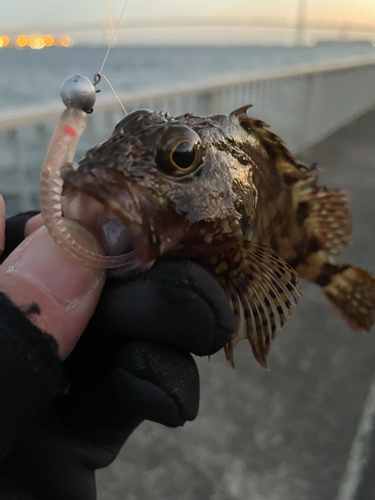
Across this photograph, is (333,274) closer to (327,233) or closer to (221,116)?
(327,233)

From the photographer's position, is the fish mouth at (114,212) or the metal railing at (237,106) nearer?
the fish mouth at (114,212)

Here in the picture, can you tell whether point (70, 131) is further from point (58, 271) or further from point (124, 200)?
point (58, 271)

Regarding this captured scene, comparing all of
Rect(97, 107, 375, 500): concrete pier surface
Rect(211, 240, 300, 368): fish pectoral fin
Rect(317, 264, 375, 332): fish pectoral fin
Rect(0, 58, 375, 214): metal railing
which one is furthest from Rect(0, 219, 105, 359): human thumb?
Rect(0, 58, 375, 214): metal railing

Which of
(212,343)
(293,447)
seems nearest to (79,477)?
(212,343)

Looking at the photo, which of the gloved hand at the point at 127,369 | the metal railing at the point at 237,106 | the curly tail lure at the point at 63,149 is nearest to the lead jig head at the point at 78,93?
the curly tail lure at the point at 63,149

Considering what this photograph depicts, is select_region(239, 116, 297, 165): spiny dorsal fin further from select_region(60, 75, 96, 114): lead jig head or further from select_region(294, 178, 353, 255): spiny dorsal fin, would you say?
select_region(60, 75, 96, 114): lead jig head

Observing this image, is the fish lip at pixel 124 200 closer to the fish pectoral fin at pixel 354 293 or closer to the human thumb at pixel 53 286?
the human thumb at pixel 53 286
